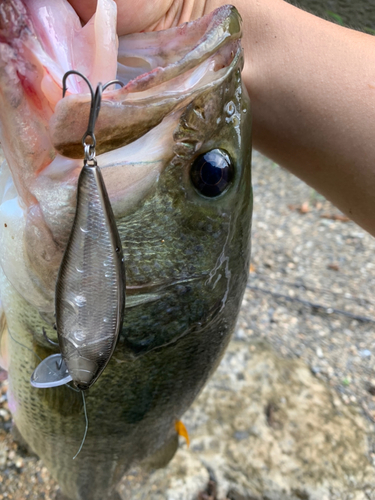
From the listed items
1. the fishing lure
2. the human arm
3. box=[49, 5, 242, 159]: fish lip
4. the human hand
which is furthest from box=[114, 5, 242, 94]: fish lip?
the human arm

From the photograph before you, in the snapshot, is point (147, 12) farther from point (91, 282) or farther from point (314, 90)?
point (91, 282)

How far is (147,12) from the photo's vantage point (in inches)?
40.1

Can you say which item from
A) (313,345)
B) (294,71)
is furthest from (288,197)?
(294,71)

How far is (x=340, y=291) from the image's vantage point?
2877 mm

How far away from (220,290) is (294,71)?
0.78m

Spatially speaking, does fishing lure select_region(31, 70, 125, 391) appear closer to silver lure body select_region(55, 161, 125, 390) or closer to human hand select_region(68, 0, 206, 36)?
silver lure body select_region(55, 161, 125, 390)

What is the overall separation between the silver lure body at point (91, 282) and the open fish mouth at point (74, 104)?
0.17 m

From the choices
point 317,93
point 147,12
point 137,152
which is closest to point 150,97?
point 137,152

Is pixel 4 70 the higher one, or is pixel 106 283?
pixel 4 70

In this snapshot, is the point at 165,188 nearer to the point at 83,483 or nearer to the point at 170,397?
the point at 170,397

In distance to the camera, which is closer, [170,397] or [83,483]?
[170,397]

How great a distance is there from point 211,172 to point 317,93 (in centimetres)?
69

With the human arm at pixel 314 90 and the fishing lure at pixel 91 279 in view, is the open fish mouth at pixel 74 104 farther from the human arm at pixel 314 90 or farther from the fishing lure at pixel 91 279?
the human arm at pixel 314 90

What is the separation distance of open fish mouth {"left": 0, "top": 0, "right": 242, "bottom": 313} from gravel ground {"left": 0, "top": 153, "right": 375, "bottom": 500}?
1.27 m
